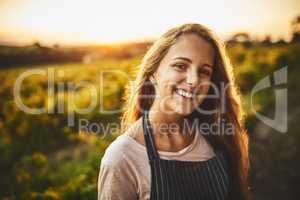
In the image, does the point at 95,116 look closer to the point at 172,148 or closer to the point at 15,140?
the point at 15,140

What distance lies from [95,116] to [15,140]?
75 centimetres

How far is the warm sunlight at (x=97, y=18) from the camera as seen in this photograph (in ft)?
9.73

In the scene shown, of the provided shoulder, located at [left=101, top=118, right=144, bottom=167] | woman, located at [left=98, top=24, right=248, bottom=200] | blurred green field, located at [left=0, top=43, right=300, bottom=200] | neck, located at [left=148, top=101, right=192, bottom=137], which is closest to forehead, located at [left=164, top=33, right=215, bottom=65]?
woman, located at [left=98, top=24, right=248, bottom=200]

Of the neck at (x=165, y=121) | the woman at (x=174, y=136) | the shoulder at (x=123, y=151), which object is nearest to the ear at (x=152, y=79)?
the woman at (x=174, y=136)

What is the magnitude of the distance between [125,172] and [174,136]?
38cm

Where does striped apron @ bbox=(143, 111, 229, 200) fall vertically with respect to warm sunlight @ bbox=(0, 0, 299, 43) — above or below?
below

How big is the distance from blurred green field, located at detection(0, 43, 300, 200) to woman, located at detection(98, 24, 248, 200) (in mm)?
1223

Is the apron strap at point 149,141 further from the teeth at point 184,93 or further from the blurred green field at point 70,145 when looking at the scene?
the blurred green field at point 70,145

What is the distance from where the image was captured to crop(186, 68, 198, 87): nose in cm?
173

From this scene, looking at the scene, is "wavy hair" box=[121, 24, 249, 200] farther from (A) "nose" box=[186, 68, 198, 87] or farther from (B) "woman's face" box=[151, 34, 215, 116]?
(A) "nose" box=[186, 68, 198, 87]

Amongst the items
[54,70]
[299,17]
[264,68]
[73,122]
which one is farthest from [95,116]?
[299,17]

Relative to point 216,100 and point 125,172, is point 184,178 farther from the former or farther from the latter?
point 216,100

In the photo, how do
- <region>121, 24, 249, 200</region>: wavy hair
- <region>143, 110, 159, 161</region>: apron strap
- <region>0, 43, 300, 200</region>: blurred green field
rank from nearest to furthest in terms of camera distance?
<region>143, 110, 159, 161</region>: apron strap < <region>121, 24, 249, 200</region>: wavy hair < <region>0, 43, 300, 200</region>: blurred green field

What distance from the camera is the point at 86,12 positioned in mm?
2988
